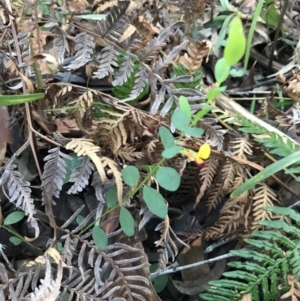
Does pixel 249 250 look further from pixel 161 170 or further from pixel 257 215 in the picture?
pixel 161 170

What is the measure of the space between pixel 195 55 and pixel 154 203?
1.32 feet

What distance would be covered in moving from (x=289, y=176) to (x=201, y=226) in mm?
230

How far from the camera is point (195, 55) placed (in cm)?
100

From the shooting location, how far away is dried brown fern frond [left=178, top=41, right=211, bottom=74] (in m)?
0.99

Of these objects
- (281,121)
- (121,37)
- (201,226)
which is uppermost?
(121,37)

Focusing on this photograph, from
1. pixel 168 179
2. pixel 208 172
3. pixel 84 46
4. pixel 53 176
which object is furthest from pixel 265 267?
pixel 84 46

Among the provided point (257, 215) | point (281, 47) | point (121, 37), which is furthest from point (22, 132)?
point (281, 47)

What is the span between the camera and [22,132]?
101 centimetres

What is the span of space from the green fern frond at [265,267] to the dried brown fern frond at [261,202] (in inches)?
1.3

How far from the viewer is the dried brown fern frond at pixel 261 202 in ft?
3.01

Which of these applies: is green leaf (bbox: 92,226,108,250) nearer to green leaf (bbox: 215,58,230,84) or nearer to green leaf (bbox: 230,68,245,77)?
green leaf (bbox: 215,58,230,84)

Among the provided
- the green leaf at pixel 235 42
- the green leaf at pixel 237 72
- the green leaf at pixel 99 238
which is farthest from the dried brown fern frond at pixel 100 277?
the green leaf at pixel 237 72

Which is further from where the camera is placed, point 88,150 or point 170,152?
point 88,150

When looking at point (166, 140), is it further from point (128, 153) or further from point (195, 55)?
point (195, 55)
